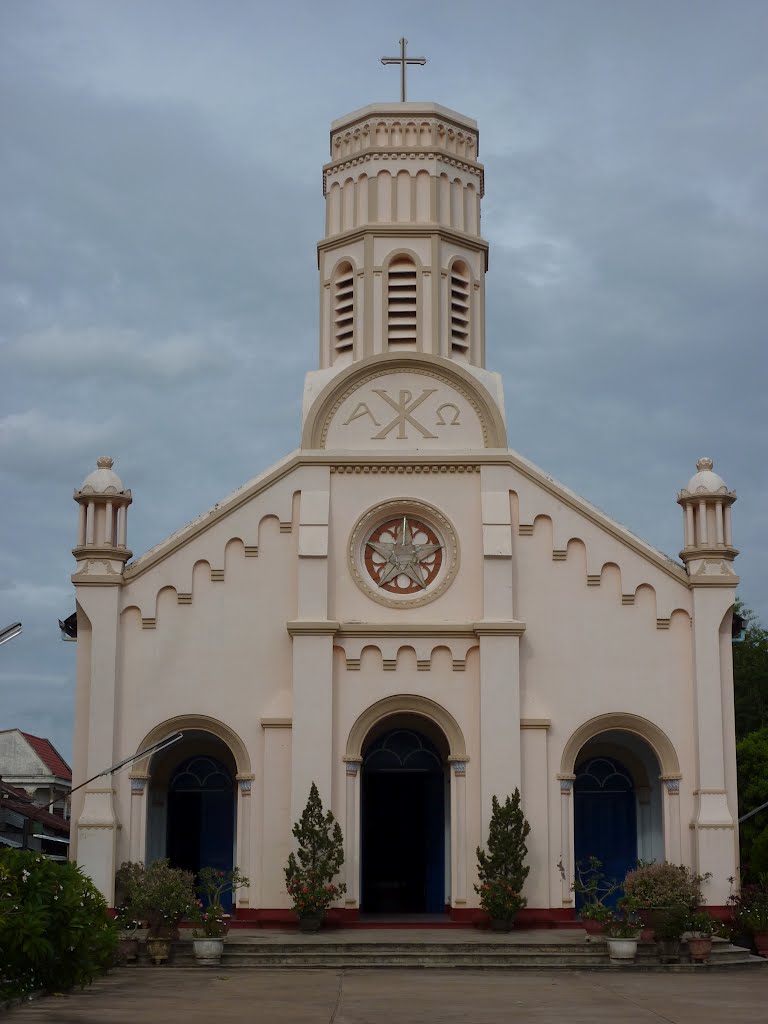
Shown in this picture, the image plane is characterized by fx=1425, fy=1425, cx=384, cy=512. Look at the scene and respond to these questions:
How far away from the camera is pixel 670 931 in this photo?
85.6 feet

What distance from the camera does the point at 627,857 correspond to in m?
32.2

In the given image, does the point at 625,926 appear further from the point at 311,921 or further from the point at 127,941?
the point at 127,941

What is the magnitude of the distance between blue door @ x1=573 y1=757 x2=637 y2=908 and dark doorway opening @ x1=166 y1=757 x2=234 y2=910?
25.9 feet

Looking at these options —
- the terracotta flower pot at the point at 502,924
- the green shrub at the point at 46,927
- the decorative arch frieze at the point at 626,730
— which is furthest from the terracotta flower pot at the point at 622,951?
the green shrub at the point at 46,927

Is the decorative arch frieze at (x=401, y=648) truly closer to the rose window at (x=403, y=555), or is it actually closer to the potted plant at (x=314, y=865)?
the rose window at (x=403, y=555)

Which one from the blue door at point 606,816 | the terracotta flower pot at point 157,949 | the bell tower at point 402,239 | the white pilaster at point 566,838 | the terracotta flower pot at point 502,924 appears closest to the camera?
the terracotta flower pot at point 157,949

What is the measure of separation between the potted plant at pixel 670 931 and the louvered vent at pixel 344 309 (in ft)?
49.4

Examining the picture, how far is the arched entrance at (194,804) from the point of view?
105ft

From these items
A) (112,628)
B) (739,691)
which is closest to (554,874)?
(112,628)

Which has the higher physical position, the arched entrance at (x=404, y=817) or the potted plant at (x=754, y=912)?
the arched entrance at (x=404, y=817)

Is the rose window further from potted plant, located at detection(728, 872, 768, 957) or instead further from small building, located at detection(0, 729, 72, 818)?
small building, located at detection(0, 729, 72, 818)

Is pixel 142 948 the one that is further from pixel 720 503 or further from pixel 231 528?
pixel 720 503

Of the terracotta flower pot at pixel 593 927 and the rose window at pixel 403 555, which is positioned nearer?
the terracotta flower pot at pixel 593 927

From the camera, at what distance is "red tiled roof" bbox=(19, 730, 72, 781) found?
2281 inches
